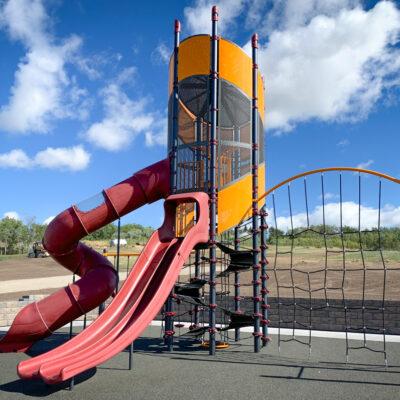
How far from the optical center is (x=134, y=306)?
21.9 feet

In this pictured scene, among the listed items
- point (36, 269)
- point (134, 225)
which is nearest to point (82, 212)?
point (36, 269)

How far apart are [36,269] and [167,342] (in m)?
29.2

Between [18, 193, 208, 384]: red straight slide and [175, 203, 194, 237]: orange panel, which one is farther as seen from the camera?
[175, 203, 194, 237]: orange panel

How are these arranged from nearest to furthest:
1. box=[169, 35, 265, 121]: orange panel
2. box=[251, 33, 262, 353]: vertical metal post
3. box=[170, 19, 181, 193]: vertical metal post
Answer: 1. box=[251, 33, 262, 353]: vertical metal post
2. box=[170, 19, 181, 193]: vertical metal post
3. box=[169, 35, 265, 121]: orange panel

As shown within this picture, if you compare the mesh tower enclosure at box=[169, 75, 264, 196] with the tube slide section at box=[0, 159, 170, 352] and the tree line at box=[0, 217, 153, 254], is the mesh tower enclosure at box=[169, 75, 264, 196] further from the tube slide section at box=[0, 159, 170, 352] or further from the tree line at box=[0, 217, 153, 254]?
the tree line at box=[0, 217, 153, 254]

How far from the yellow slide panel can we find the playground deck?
8.29ft

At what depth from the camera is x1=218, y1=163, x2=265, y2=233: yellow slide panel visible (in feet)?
27.2

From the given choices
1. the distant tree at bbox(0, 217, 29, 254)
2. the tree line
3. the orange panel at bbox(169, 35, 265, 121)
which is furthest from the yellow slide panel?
the distant tree at bbox(0, 217, 29, 254)

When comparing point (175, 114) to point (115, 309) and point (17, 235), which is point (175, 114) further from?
point (17, 235)

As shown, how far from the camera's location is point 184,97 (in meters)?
9.22

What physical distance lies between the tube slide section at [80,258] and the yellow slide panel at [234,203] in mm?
1135

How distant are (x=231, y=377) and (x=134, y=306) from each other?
72.1 inches

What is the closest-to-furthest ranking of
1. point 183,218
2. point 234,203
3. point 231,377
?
point 231,377 → point 234,203 → point 183,218

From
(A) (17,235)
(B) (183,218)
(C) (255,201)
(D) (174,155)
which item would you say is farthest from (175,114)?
(A) (17,235)
